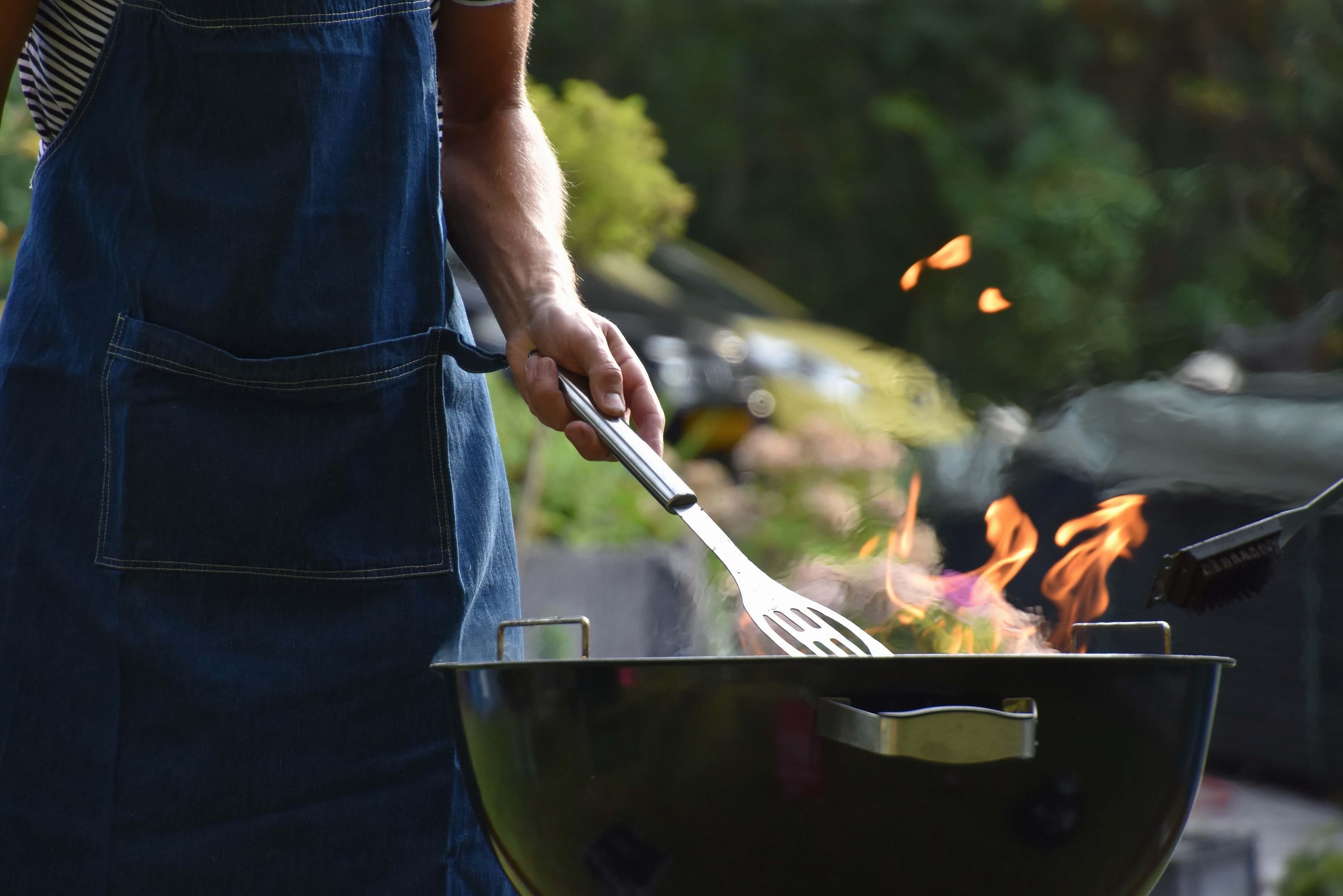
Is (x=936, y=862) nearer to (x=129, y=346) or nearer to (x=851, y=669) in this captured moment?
(x=851, y=669)

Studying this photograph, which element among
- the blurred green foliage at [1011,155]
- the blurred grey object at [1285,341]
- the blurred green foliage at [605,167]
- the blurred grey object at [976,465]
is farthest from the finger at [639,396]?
the blurred green foliage at [605,167]

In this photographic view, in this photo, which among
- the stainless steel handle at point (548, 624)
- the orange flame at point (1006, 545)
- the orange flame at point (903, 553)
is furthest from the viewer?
the orange flame at point (903, 553)

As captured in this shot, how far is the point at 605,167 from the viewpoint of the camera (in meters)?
3.87

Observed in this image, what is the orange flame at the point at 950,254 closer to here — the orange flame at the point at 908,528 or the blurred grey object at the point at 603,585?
the orange flame at the point at 908,528

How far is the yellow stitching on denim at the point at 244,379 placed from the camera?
35.6 inches

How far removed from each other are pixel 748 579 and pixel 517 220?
0.41 metres

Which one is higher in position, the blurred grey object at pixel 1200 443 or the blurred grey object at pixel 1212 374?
the blurred grey object at pixel 1212 374

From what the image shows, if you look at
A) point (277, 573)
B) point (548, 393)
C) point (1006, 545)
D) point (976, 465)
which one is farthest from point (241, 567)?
point (976, 465)

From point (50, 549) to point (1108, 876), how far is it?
73cm

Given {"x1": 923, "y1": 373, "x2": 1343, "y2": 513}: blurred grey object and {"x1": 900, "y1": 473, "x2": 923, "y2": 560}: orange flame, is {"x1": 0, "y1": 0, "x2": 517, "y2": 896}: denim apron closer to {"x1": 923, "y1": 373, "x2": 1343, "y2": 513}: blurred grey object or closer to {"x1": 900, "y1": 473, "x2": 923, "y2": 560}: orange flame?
{"x1": 900, "y1": 473, "x2": 923, "y2": 560}: orange flame

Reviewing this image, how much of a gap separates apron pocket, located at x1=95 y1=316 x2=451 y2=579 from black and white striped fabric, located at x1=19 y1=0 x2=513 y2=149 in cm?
20

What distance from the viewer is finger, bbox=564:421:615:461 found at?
93 cm

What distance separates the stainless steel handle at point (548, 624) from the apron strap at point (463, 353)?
0.23 m

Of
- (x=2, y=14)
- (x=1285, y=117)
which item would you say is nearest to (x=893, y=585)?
(x=2, y=14)
